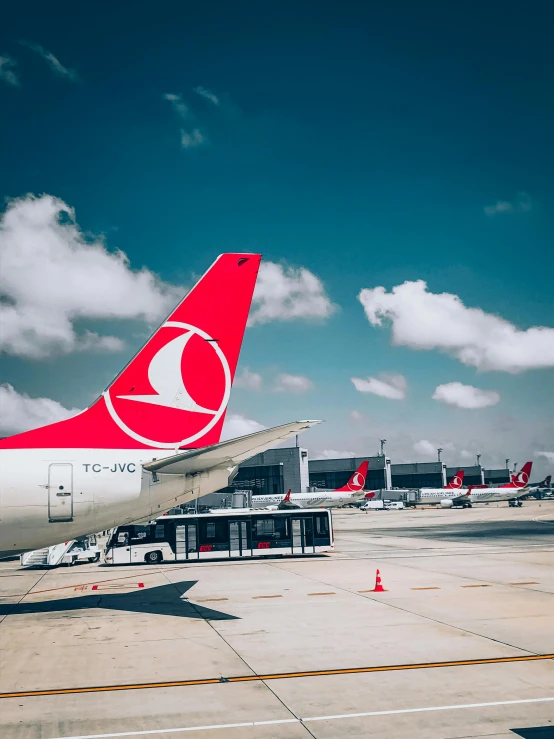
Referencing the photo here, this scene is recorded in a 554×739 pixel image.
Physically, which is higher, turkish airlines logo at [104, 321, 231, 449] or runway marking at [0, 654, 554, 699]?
turkish airlines logo at [104, 321, 231, 449]

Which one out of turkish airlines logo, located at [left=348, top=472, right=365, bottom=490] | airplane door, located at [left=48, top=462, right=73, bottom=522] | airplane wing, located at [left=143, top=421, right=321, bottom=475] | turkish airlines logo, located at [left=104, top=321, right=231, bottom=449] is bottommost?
turkish airlines logo, located at [left=348, top=472, right=365, bottom=490]

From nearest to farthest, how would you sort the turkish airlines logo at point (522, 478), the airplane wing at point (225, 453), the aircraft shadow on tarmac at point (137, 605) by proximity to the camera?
the airplane wing at point (225, 453) < the aircraft shadow on tarmac at point (137, 605) < the turkish airlines logo at point (522, 478)

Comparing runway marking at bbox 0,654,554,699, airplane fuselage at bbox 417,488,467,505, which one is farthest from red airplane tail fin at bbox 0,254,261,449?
airplane fuselage at bbox 417,488,467,505

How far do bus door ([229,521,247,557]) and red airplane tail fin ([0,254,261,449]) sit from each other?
2103 centimetres

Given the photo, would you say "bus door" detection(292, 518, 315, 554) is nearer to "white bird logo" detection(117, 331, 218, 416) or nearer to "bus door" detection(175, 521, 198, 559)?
"bus door" detection(175, 521, 198, 559)

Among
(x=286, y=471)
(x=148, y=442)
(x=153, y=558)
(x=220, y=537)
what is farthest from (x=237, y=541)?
(x=286, y=471)

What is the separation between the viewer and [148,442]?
59.6ft

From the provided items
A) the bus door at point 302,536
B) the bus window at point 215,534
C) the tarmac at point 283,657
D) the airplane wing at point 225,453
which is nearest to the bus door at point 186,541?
the bus window at point 215,534

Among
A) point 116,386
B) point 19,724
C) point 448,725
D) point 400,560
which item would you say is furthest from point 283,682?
point 400,560

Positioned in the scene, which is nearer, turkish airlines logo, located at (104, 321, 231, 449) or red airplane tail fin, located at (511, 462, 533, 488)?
turkish airlines logo, located at (104, 321, 231, 449)

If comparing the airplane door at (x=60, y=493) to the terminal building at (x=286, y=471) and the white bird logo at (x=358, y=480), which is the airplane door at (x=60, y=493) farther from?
the white bird logo at (x=358, y=480)

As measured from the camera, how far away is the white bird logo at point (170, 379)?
60.6 ft

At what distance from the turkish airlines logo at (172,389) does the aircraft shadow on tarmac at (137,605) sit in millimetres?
6749

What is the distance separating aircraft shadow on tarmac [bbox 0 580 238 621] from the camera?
21016 mm
